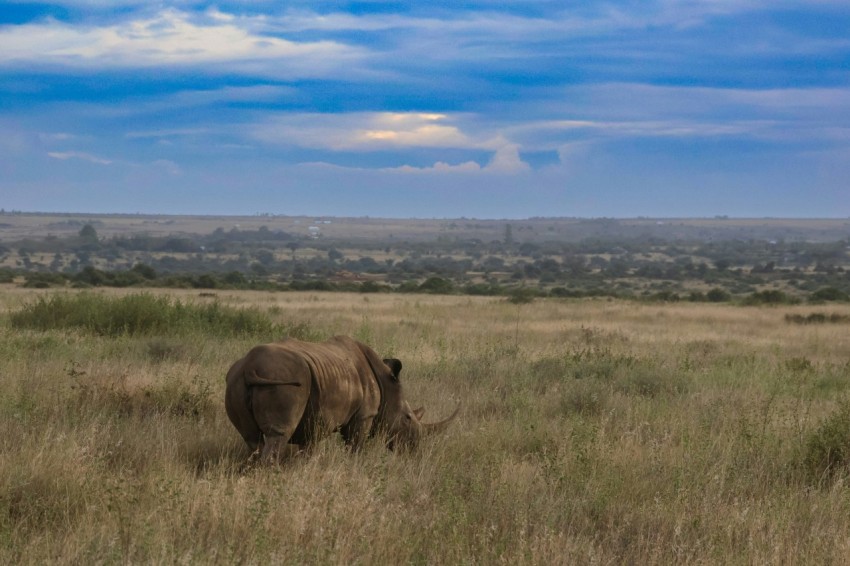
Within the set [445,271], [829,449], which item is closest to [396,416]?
[829,449]

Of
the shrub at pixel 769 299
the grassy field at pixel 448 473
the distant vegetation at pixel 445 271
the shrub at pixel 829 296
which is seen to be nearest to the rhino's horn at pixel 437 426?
the grassy field at pixel 448 473

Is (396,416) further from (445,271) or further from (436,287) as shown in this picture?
(445,271)

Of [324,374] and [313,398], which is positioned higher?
[324,374]

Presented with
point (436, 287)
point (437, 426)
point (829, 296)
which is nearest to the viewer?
point (437, 426)

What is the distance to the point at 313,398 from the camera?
604cm

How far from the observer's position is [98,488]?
17.4 ft

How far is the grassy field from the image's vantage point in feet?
15.8

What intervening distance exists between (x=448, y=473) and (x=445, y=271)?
283 ft

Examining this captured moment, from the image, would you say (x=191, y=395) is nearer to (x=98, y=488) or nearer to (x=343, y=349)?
(x=343, y=349)

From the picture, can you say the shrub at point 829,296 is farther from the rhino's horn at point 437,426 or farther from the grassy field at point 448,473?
the rhino's horn at point 437,426

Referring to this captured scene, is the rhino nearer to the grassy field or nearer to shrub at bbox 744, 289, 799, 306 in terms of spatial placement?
the grassy field

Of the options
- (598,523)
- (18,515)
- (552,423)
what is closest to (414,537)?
(598,523)

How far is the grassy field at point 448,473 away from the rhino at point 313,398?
0.63 feet

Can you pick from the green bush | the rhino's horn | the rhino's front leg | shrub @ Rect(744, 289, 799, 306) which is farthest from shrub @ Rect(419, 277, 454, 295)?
the rhino's front leg
